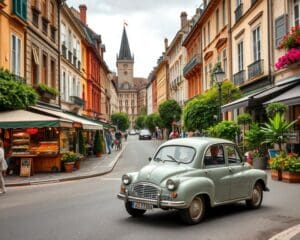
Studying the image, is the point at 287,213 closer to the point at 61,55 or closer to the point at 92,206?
the point at 92,206

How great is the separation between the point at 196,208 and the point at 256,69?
16981 millimetres

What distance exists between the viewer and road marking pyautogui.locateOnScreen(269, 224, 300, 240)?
7283 millimetres

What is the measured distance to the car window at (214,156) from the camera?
378 inches

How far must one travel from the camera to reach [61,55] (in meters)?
32.2

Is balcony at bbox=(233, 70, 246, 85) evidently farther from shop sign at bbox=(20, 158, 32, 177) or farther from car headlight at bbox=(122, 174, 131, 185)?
car headlight at bbox=(122, 174, 131, 185)

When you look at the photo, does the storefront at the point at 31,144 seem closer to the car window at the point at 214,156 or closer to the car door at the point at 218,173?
the car window at the point at 214,156

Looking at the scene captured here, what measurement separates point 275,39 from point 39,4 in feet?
41.6

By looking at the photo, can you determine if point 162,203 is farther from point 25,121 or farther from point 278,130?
point 25,121

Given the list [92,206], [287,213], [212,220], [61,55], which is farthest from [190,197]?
[61,55]

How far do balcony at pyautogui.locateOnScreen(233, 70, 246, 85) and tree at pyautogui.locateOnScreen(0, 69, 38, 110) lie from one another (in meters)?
12.5

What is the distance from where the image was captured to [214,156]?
9867 millimetres

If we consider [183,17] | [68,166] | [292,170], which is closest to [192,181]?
[292,170]

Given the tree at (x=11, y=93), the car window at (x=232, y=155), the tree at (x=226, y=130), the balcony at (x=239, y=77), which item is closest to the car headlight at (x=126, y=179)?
the car window at (x=232, y=155)

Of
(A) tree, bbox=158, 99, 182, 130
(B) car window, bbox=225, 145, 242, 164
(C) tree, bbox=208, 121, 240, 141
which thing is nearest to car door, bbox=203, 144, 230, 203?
(B) car window, bbox=225, 145, 242, 164
